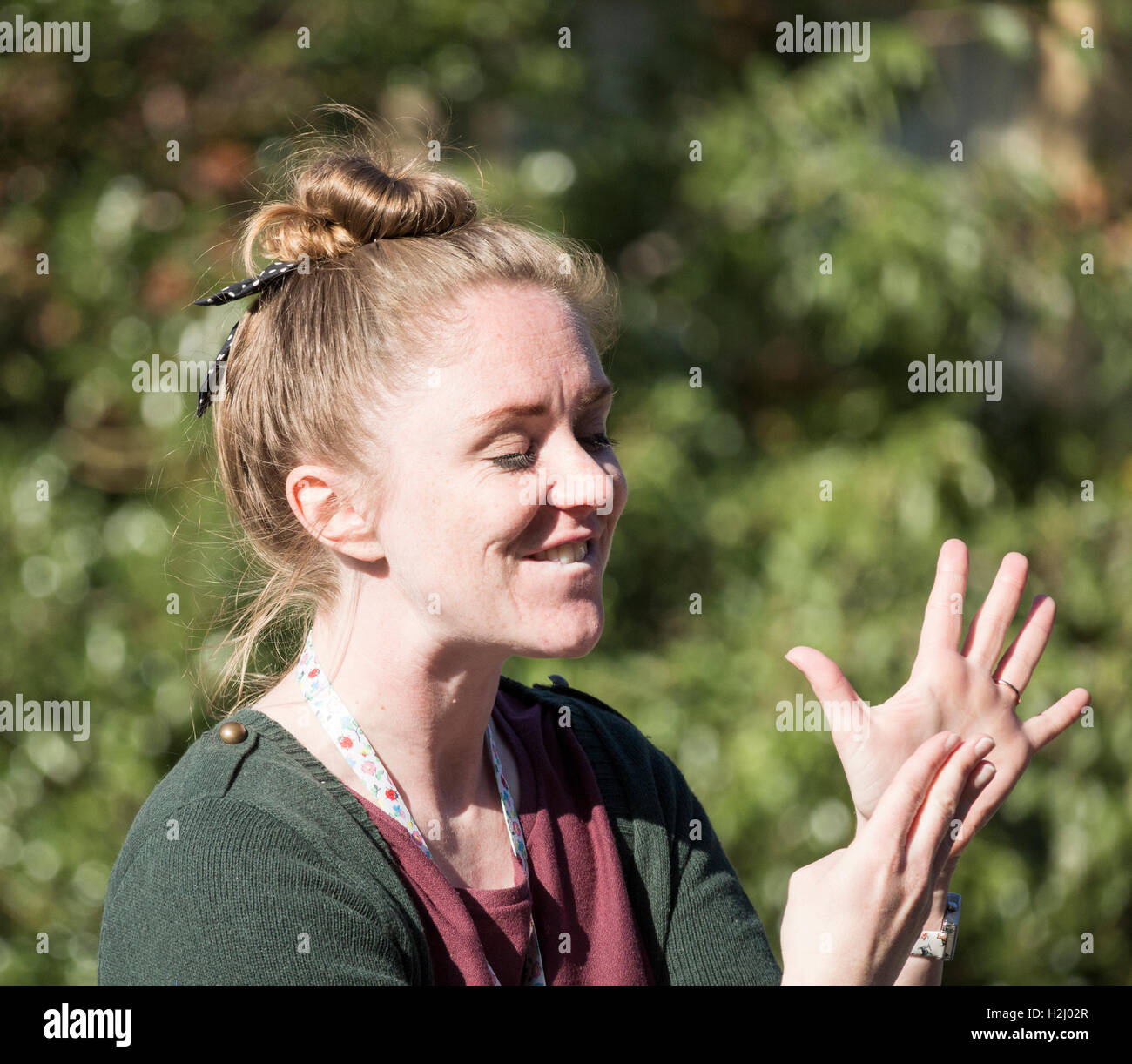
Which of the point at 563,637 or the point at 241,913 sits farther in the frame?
the point at 563,637

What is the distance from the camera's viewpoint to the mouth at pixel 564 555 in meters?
1.32

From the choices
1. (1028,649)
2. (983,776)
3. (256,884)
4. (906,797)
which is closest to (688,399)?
(1028,649)

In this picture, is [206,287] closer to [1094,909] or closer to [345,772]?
[345,772]

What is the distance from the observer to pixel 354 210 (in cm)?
144

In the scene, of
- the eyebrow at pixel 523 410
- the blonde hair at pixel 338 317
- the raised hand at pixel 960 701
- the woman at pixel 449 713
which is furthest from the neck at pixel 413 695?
the raised hand at pixel 960 701

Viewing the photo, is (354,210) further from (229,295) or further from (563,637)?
(563,637)

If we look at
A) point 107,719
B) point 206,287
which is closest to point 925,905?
point 107,719

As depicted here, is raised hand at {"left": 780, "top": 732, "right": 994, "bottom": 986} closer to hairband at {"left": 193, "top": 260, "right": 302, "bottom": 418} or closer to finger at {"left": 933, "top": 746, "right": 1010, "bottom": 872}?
finger at {"left": 933, "top": 746, "right": 1010, "bottom": 872}

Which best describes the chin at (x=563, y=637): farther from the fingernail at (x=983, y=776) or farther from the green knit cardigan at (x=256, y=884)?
the fingernail at (x=983, y=776)

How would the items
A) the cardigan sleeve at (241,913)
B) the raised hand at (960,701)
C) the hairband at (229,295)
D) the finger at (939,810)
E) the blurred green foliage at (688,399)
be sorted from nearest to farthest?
1. the cardigan sleeve at (241,913)
2. the finger at (939,810)
3. the raised hand at (960,701)
4. the hairband at (229,295)
5. the blurred green foliage at (688,399)

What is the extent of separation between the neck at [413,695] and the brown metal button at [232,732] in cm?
12

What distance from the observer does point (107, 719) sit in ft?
8.66

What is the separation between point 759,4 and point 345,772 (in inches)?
117

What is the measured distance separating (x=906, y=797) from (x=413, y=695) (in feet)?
1.75
